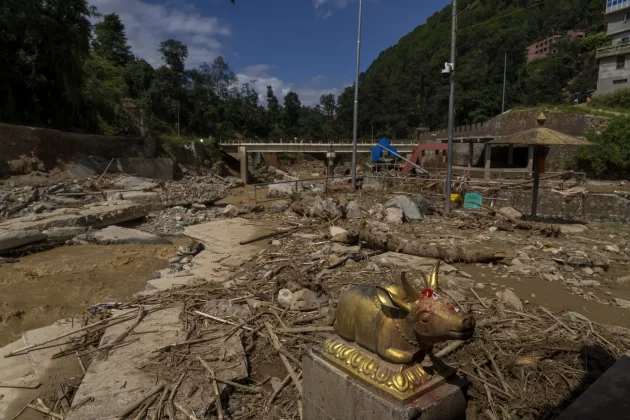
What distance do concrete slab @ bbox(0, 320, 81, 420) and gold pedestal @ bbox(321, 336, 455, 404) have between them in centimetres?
322

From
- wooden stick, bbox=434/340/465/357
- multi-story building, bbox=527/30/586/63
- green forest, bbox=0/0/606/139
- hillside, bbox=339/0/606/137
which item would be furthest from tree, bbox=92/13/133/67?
multi-story building, bbox=527/30/586/63

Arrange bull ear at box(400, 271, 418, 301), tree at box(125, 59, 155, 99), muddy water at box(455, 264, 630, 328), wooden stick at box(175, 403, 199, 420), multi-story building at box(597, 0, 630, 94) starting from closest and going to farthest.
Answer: bull ear at box(400, 271, 418, 301), wooden stick at box(175, 403, 199, 420), muddy water at box(455, 264, 630, 328), multi-story building at box(597, 0, 630, 94), tree at box(125, 59, 155, 99)

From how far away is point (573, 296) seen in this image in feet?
19.7

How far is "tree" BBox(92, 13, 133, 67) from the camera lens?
49812mm

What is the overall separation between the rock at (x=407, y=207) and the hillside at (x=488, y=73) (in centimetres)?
4439

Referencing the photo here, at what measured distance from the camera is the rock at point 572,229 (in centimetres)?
1045

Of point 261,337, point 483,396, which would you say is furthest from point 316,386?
point 261,337

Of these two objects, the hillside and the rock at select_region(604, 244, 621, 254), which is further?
the hillside

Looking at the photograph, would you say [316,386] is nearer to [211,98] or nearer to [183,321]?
[183,321]

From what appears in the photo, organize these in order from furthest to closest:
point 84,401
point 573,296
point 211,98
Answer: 1. point 211,98
2. point 573,296
3. point 84,401

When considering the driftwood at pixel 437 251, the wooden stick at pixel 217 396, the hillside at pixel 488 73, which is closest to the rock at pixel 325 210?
the driftwood at pixel 437 251

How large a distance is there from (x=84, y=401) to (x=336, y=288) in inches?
→ 141

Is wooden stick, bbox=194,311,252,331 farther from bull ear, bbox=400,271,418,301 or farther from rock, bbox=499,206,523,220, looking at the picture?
rock, bbox=499,206,523,220

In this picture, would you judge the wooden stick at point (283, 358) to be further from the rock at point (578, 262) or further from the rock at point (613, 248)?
the rock at point (613, 248)
